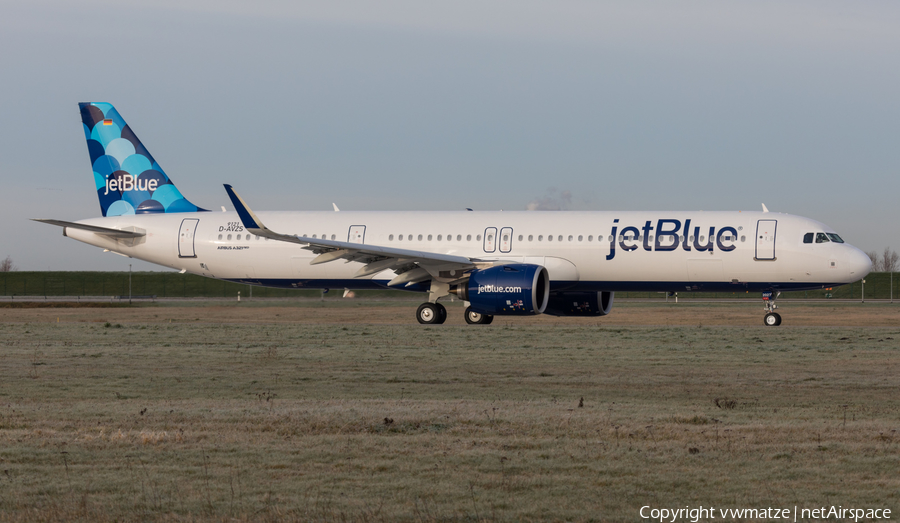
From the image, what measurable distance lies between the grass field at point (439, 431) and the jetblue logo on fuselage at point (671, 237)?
7.35 m

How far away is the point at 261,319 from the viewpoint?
33.1 meters

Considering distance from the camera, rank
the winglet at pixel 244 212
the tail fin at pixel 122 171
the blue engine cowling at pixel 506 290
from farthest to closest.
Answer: the tail fin at pixel 122 171
the winglet at pixel 244 212
the blue engine cowling at pixel 506 290

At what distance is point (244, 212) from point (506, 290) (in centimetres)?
780

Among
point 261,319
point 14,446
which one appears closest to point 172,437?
point 14,446

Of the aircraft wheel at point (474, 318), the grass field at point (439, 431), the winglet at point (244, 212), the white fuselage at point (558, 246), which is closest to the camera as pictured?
the grass field at point (439, 431)

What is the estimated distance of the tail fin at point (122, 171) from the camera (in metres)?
33.8

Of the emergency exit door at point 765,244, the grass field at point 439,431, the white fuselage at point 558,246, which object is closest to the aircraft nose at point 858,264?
the white fuselage at point 558,246

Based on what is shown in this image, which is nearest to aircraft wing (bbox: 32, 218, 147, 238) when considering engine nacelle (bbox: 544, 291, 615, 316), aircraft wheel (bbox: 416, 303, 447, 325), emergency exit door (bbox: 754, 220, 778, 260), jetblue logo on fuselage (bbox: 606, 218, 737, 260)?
aircraft wheel (bbox: 416, 303, 447, 325)

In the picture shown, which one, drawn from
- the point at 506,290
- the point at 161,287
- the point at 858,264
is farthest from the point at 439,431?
the point at 161,287

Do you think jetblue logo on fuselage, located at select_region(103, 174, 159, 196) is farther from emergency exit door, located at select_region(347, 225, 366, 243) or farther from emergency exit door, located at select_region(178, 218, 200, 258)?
emergency exit door, located at select_region(347, 225, 366, 243)

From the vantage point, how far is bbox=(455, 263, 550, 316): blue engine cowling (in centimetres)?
2564

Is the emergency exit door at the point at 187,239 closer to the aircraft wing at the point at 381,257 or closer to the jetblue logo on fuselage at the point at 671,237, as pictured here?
the aircraft wing at the point at 381,257

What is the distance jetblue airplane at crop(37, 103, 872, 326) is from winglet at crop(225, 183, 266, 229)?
0.06 meters

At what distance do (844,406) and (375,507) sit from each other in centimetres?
725
